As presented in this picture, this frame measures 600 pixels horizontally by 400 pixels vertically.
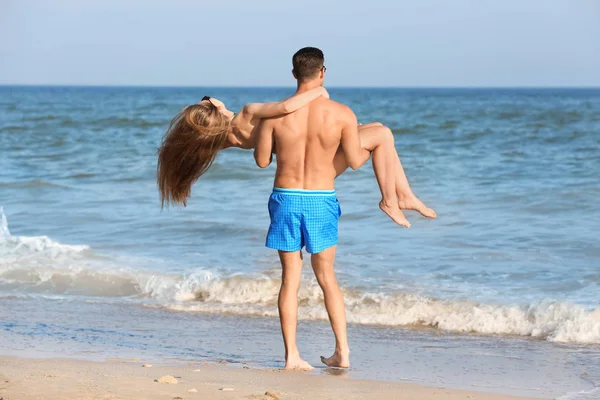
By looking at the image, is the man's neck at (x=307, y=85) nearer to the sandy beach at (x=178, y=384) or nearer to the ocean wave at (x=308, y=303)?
the sandy beach at (x=178, y=384)

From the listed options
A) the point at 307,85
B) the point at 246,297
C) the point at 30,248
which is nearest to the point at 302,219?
the point at 307,85

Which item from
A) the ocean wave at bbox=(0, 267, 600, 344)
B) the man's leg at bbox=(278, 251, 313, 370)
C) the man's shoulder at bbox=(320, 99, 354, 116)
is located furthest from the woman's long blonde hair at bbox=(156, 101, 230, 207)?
the ocean wave at bbox=(0, 267, 600, 344)

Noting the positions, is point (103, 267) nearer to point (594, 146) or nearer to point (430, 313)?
point (430, 313)

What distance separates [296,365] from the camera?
14.3 feet

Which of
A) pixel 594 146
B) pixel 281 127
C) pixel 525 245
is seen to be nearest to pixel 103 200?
pixel 525 245

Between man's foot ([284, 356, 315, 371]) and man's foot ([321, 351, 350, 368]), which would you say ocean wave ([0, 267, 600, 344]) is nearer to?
man's foot ([321, 351, 350, 368])

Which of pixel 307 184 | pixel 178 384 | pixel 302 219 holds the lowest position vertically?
pixel 178 384

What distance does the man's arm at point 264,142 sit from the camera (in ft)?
14.0

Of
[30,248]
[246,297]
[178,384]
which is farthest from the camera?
[30,248]

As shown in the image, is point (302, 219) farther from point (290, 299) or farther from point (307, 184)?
point (290, 299)

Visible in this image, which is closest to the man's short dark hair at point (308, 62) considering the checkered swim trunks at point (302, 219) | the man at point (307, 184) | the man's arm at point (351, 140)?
the man at point (307, 184)

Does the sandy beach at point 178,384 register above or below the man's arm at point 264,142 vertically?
below

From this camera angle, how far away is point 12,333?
5289 millimetres

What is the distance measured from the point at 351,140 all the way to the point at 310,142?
21cm
